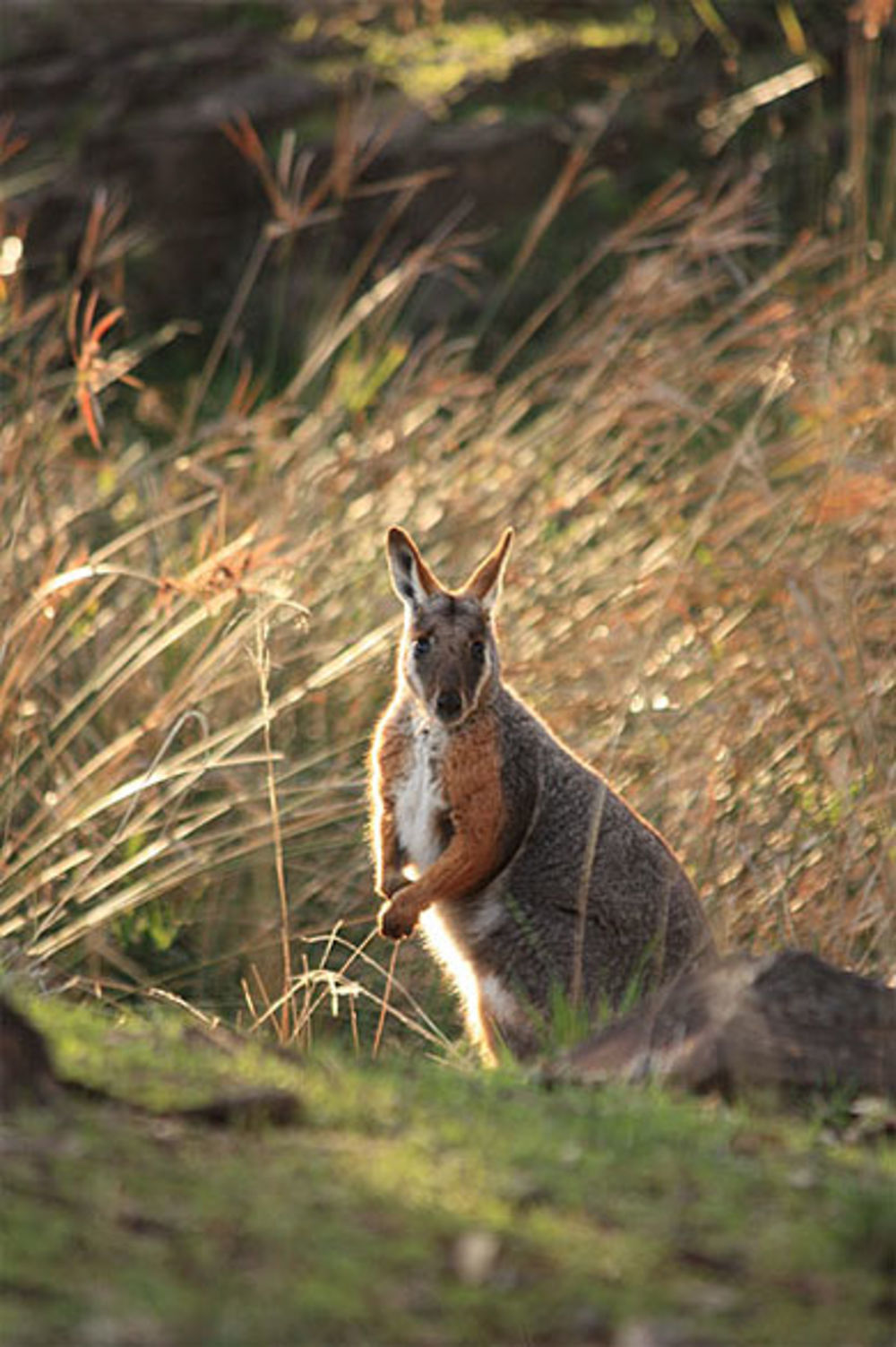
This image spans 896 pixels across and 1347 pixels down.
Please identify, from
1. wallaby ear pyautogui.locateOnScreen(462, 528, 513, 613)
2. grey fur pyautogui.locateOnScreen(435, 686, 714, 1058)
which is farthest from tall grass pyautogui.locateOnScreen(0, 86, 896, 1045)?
wallaby ear pyautogui.locateOnScreen(462, 528, 513, 613)

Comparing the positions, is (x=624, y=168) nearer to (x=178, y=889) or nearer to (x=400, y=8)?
(x=400, y=8)

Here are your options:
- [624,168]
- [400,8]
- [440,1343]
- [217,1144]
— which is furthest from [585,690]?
[400,8]

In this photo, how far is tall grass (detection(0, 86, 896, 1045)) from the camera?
6348 millimetres

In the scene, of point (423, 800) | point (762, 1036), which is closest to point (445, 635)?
point (423, 800)

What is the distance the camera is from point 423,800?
5.83 metres

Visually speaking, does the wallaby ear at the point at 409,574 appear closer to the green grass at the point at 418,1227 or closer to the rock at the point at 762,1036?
the rock at the point at 762,1036

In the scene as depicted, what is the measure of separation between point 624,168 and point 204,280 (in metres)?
2.79

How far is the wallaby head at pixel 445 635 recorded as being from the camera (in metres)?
→ 5.72

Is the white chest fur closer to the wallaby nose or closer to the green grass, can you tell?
the wallaby nose

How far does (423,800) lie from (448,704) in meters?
0.30

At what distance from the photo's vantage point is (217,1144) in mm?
3227

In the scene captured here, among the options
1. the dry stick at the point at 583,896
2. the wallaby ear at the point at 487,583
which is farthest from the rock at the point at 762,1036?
the wallaby ear at the point at 487,583

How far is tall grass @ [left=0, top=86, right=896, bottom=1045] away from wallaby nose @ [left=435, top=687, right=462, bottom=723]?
1.49ft

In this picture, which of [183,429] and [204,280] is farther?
[204,280]
